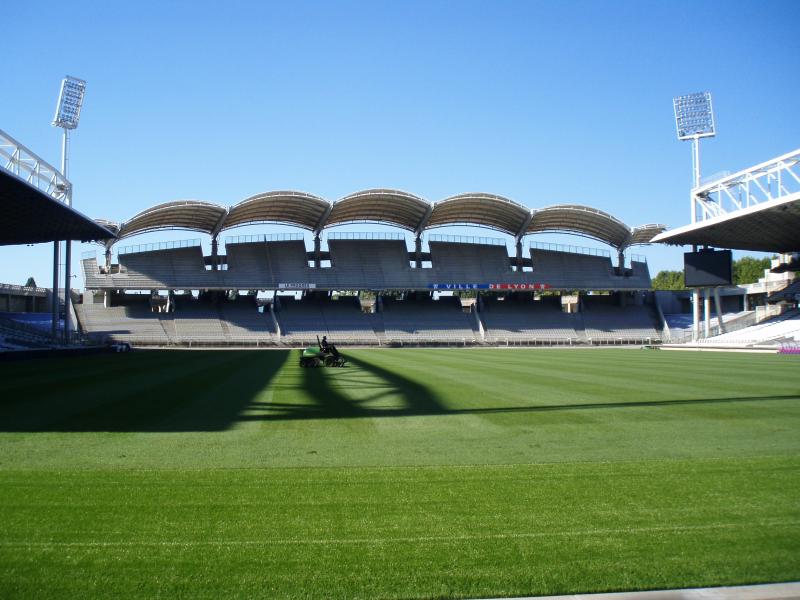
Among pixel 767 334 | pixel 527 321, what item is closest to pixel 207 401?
pixel 767 334

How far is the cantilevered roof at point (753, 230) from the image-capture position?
39.7 m

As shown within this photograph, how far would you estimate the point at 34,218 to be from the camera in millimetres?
32969

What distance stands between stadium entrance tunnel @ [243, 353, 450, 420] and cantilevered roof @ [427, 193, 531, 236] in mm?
37974

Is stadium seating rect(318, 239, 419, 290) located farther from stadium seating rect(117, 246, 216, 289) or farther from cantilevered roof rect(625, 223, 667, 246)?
cantilevered roof rect(625, 223, 667, 246)

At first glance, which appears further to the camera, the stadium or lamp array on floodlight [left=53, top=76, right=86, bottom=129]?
lamp array on floodlight [left=53, top=76, right=86, bottom=129]

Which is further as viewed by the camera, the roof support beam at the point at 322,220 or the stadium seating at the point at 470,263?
the stadium seating at the point at 470,263

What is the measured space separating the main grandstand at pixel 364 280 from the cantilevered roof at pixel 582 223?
0.20m

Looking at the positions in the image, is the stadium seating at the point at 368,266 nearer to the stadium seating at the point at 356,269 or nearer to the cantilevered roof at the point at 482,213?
the stadium seating at the point at 356,269

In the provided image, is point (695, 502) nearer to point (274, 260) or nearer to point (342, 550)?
point (342, 550)

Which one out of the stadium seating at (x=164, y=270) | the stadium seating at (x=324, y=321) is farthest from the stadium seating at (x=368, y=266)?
the stadium seating at (x=164, y=270)

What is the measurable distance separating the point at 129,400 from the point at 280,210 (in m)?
45.9

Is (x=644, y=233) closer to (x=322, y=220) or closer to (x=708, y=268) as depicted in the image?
(x=708, y=268)

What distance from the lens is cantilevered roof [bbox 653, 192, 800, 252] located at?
130 feet

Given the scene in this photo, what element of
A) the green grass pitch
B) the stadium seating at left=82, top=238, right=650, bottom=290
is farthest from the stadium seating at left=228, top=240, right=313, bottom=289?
the green grass pitch
